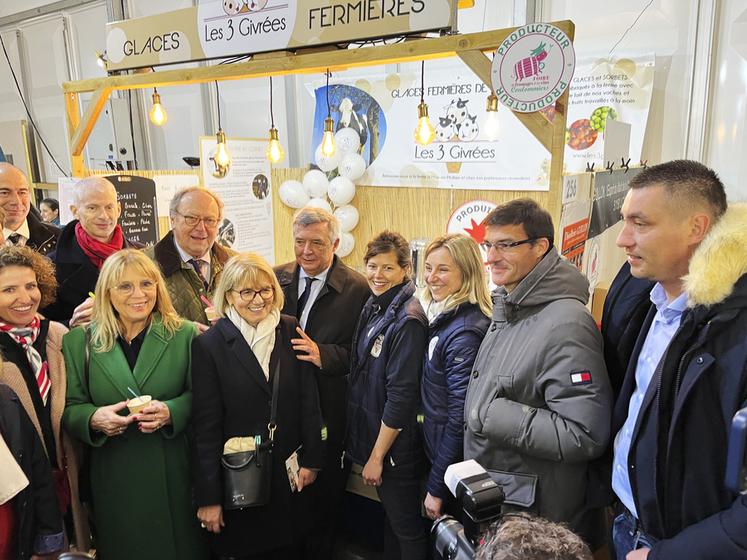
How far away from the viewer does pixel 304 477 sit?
2.24 m

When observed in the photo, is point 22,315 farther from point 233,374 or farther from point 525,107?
point 525,107

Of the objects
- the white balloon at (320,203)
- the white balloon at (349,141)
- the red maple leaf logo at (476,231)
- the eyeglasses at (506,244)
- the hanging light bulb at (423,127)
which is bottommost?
the red maple leaf logo at (476,231)

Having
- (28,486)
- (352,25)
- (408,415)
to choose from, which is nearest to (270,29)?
(352,25)

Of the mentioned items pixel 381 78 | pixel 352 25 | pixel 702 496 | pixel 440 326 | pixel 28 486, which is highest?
pixel 381 78

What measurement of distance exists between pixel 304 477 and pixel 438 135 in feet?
15.1

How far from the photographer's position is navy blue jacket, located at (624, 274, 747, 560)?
4.07 feet

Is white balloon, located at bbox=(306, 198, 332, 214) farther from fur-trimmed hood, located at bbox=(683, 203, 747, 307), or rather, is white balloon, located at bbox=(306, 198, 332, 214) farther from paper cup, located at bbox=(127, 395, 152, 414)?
fur-trimmed hood, located at bbox=(683, 203, 747, 307)

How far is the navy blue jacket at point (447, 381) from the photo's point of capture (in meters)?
1.95

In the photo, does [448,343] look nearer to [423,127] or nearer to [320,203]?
[423,127]

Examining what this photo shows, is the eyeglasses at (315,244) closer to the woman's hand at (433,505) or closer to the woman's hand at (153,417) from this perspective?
the woman's hand at (153,417)

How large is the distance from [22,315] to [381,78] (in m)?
5.03

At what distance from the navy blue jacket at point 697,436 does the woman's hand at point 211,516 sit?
160 cm

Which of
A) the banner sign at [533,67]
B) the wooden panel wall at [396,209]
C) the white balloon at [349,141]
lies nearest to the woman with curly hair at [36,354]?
the banner sign at [533,67]

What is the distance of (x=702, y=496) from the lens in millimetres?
1316
